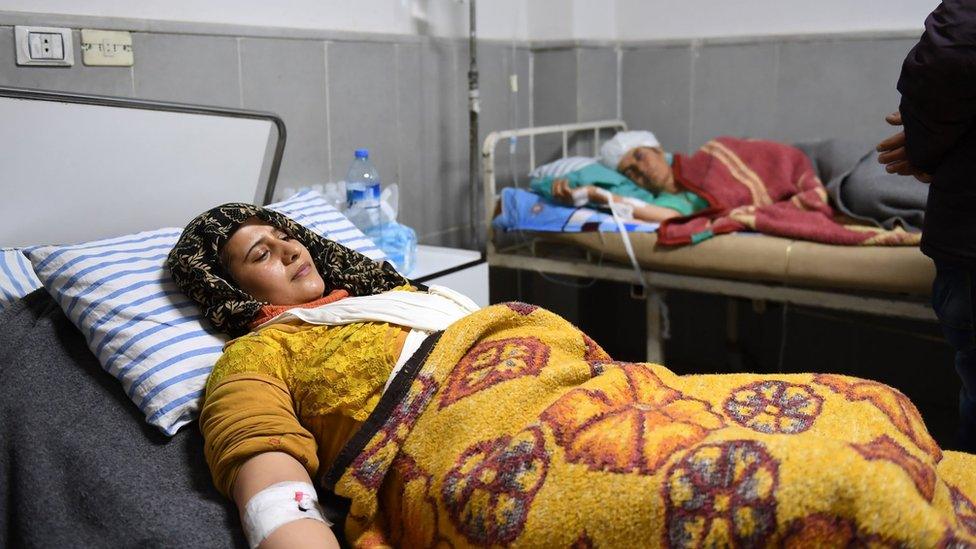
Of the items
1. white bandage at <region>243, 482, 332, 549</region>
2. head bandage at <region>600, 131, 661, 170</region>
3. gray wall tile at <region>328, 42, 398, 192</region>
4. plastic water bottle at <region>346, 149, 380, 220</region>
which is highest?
gray wall tile at <region>328, 42, 398, 192</region>

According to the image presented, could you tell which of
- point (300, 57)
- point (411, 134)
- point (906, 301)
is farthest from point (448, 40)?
point (906, 301)

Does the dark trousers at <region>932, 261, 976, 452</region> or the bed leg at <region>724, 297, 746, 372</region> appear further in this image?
the bed leg at <region>724, 297, 746, 372</region>

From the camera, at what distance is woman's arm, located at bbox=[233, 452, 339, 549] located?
1.08 m

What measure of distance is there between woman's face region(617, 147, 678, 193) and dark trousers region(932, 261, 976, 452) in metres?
1.16

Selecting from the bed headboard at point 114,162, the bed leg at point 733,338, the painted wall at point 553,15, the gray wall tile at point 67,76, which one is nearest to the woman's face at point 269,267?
the bed headboard at point 114,162

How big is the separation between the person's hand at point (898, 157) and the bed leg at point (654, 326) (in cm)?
95

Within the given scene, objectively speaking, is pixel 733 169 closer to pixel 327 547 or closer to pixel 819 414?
pixel 819 414

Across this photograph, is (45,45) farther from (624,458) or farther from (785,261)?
(785,261)

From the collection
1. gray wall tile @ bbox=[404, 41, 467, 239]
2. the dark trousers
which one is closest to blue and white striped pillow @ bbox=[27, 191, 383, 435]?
gray wall tile @ bbox=[404, 41, 467, 239]

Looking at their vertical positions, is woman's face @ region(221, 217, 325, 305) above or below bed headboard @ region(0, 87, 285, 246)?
below

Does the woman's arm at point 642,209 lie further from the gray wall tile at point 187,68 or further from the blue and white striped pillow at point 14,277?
the blue and white striped pillow at point 14,277

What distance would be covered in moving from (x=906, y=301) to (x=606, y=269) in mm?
911

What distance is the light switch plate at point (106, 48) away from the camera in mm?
1980

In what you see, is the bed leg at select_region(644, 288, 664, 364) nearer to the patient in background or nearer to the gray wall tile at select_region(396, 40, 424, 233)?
the patient in background
